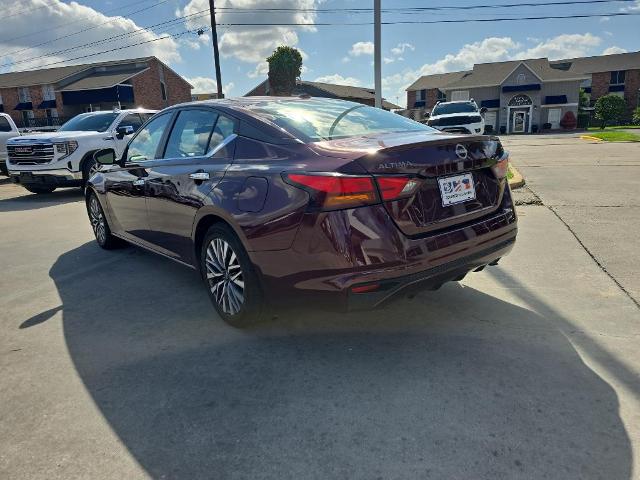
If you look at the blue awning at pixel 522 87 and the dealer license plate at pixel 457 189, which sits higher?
the blue awning at pixel 522 87

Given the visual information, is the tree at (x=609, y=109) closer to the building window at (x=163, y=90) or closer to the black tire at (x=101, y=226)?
the building window at (x=163, y=90)

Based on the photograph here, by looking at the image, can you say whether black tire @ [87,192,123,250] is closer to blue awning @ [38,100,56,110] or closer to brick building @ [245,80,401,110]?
brick building @ [245,80,401,110]

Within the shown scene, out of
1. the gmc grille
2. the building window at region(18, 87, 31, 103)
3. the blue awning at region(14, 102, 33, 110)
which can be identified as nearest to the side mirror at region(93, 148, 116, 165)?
the gmc grille

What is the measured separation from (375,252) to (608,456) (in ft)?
4.67

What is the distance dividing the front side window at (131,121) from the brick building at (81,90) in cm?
3354

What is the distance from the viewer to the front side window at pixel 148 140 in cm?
466

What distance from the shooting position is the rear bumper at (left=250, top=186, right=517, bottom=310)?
9.24 ft

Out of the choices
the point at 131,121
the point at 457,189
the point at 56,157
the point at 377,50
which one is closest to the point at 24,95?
the point at 131,121

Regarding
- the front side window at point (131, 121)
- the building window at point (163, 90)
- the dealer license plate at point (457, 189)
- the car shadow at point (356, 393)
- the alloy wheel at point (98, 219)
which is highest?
the building window at point (163, 90)

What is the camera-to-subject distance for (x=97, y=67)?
48719 millimetres

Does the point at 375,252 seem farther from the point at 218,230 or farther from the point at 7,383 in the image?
the point at 7,383

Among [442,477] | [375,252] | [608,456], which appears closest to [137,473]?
[442,477]

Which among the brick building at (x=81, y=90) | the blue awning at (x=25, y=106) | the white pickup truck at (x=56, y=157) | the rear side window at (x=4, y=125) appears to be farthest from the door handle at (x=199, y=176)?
the blue awning at (x=25, y=106)

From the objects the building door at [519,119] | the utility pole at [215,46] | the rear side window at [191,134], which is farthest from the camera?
the building door at [519,119]
